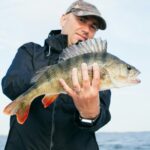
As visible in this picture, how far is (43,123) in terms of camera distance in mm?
5258

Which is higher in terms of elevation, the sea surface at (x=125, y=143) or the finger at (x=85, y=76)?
the finger at (x=85, y=76)

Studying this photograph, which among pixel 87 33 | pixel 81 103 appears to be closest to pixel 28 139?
pixel 81 103

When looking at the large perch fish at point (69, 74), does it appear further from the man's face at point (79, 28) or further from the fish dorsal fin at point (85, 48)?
the man's face at point (79, 28)

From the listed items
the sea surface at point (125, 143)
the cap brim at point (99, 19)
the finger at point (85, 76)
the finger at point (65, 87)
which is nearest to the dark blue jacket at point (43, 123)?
the finger at point (65, 87)

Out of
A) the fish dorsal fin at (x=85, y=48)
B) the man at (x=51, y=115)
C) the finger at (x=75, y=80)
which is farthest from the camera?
the man at (x=51, y=115)

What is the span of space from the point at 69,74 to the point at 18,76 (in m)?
0.71

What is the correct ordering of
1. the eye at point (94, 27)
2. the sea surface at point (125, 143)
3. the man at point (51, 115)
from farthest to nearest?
the sea surface at point (125, 143), the eye at point (94, 27), the man at point (51, 115)

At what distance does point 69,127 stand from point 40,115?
35cm

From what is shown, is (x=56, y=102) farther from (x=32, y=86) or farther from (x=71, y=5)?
(x=71, y=5)

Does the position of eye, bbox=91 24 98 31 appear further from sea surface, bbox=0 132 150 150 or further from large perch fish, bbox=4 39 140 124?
sea surface, bbox=0 132 150 150

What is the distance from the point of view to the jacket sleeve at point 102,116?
5.13 meters

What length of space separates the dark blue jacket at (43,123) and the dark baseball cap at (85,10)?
743mm

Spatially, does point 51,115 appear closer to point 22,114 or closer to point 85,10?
point 22,114

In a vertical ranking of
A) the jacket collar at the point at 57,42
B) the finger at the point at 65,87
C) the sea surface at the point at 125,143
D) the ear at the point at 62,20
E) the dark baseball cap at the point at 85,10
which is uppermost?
the dark baseball cap at the point at 85,10
